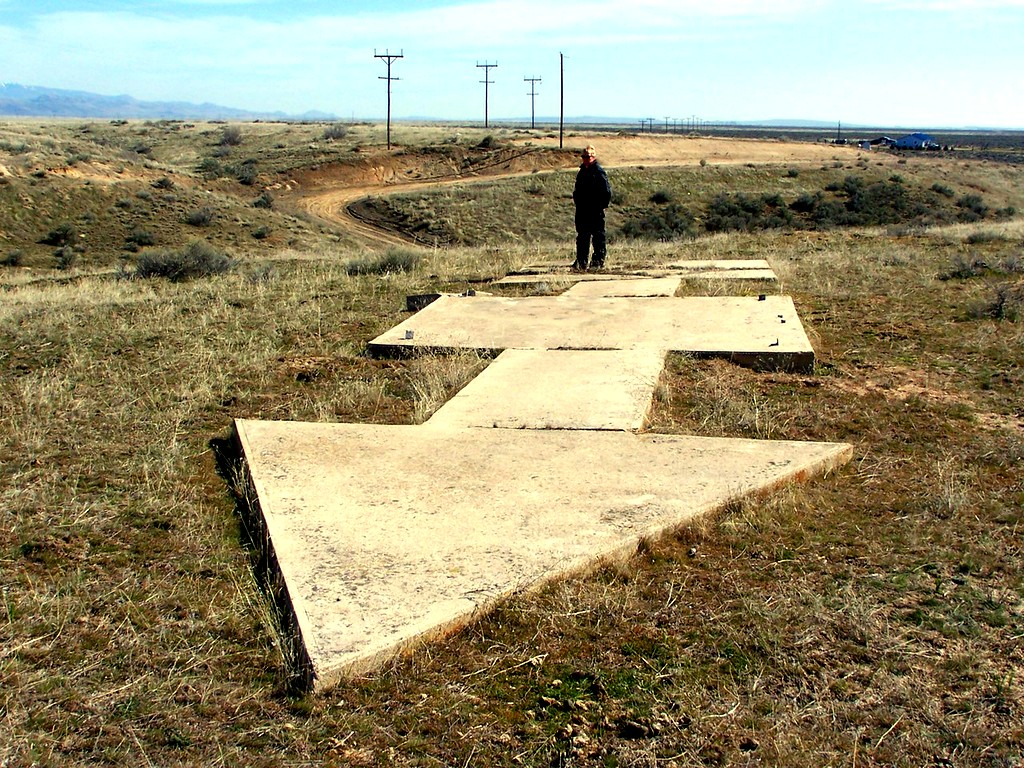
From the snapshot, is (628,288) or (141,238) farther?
(141,238)

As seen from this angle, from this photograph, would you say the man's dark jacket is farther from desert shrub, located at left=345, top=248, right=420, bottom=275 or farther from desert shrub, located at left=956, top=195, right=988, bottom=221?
desert shrub, located at left=956, top=195, right=988, bottom=221

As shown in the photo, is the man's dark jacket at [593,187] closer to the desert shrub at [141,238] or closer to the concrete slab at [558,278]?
the concrete slab at [558,278]

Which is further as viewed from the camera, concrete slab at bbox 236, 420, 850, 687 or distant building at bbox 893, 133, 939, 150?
distant building at bbox 893, 133, 939, 150

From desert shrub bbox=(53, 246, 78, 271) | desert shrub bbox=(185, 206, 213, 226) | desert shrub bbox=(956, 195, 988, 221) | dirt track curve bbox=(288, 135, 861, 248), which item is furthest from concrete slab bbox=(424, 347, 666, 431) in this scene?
desert shrub bbox=(956, 195, 988, 221)

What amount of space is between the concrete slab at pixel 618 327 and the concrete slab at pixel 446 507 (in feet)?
6.63

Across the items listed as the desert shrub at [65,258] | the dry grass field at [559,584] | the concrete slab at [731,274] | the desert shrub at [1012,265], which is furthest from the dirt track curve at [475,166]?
the dry grass field at [559,584]

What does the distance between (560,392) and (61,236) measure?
25761 mm

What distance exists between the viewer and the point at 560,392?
233 inches

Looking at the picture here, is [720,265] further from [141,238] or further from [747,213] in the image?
[747,213]

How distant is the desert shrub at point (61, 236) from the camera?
2742 cm

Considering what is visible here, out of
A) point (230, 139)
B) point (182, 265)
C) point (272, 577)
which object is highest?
point (230, 139)

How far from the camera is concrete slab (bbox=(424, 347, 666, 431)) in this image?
5414 millimetres

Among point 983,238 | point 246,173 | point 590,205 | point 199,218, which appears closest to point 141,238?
point 199,218

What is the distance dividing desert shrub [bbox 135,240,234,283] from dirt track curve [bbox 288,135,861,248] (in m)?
17.7
